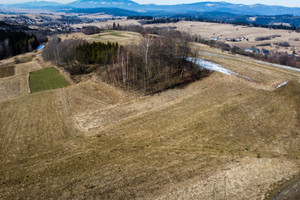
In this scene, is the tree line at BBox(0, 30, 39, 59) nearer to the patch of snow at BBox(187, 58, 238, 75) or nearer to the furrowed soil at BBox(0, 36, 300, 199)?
the furrowed soil at BBox(0, 36, 300, 199)

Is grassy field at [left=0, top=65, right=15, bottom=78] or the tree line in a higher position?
the tree line

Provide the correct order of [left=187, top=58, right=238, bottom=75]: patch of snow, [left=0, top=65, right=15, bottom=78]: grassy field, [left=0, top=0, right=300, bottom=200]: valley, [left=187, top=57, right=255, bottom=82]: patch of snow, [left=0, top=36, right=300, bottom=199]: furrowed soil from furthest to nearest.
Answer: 1. [left=0, top=65, right=15, bottom=78]: grassy field
2. [left=187, top=58, right=238, bottom=75]: patch of snow
3. [left=187, top=57, right=255, bottom=82]: patch of snow
4. [left=0, top=0, right=300, bottom=200]: valley
5. [left=0, top=36, right=300, bottom=199]: furrowed soil

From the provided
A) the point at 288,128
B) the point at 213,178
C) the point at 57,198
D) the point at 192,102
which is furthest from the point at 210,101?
the point at 57,198

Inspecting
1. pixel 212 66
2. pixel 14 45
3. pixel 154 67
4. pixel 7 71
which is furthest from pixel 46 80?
pixel 14 45

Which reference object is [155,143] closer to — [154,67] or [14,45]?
[154,67]

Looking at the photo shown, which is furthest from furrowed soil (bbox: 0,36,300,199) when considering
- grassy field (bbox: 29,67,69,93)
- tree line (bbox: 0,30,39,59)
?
tree line (bbox: 0,30,39,59)

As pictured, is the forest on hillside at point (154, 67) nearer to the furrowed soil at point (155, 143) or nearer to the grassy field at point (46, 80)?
the furrowed soil at point (155, 143)
